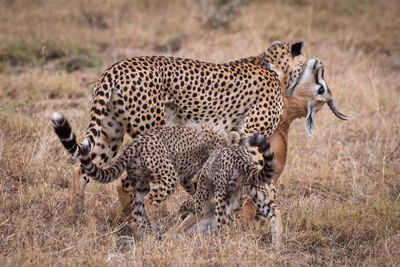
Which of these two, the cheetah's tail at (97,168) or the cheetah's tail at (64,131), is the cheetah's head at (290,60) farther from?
the cheetah's tail at (64,131)

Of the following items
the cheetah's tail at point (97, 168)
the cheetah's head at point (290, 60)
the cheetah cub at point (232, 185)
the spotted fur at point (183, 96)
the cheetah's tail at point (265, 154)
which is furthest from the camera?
the cheetah's head at point (290, 60)

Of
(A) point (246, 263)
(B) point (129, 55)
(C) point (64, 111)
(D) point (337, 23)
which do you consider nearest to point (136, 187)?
(A) point (246, 263)

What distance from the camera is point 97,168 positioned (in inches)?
161

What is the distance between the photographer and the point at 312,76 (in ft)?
17.7

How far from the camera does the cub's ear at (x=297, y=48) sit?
221 inches

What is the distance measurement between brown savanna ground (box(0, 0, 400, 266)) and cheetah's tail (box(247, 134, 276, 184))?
1.49 ft

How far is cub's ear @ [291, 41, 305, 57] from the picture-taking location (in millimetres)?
5605

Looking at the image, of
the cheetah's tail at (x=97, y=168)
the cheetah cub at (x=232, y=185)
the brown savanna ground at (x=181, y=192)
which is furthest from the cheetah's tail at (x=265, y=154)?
the cheetah's tail at (x=97, y=168)

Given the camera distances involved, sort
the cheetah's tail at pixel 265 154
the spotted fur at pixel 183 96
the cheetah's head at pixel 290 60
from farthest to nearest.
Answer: the cheetah's head at pixel 290 60
the spotted fur at pixel 183 96
the cheetah's tail at pixel 265 154

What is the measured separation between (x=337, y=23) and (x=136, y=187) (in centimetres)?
690

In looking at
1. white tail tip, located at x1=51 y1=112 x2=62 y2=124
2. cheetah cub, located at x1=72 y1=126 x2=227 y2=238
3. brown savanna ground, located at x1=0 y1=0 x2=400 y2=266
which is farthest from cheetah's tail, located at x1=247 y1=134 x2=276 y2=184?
white tail tip, located at x1=51 y1=112 x2=62 y2=124

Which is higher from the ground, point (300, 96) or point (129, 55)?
point (300, 96)

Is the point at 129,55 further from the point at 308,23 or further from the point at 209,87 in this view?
the point at 209,87

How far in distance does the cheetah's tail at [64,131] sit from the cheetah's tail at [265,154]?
4.07 ft
